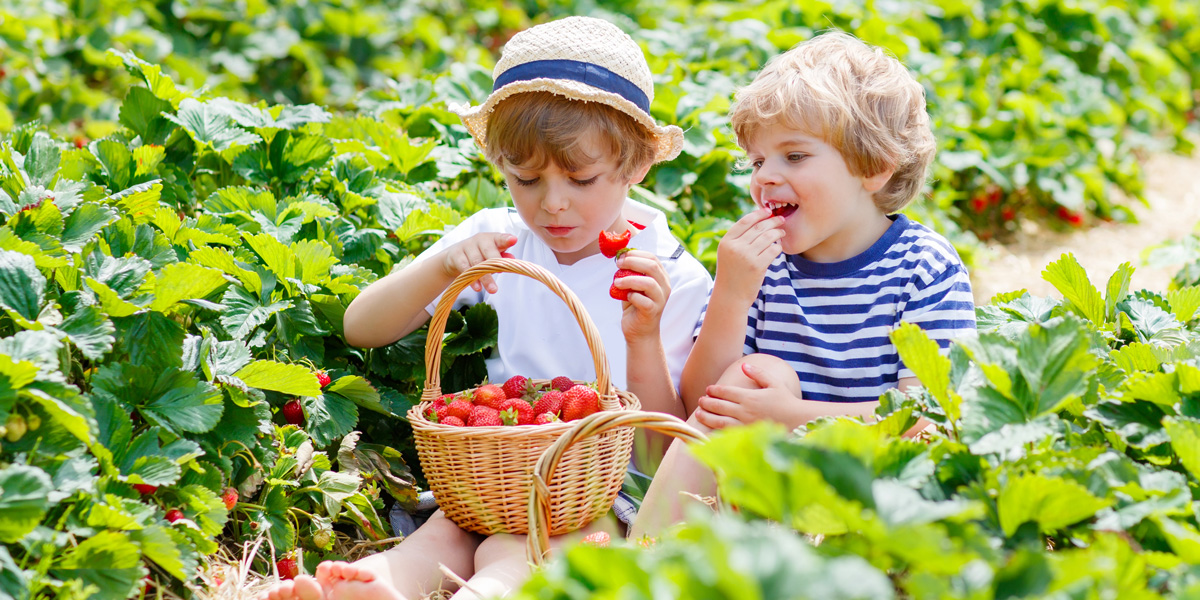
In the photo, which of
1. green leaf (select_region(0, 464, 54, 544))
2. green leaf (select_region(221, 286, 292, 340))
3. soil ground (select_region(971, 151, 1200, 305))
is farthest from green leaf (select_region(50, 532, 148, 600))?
soil ground (select_region(971, 151, 1200, 305))

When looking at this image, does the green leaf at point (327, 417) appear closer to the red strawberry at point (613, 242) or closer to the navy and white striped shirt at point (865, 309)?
the red strawberry at point (613, 242)

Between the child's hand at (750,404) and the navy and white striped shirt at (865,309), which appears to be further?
the navy and white striped shirt at (865,309)

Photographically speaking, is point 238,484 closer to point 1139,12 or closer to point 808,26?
point 808,26

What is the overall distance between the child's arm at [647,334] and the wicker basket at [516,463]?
17cm

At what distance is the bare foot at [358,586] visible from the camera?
5.68 ft

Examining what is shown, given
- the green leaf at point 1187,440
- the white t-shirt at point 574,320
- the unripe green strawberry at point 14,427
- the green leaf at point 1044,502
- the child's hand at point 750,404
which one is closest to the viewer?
the green leaf at point 1044,502

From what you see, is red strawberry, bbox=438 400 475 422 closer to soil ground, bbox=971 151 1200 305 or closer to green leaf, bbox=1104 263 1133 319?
green leaf, bbox=1104 263 1133 319

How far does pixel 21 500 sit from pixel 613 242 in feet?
3.89

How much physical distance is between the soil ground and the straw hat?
2.36 metres

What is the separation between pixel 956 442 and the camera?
153cm

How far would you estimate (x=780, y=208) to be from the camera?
2.20m

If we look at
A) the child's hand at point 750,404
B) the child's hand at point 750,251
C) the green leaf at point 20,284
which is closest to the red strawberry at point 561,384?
the child's hand at point 750,404

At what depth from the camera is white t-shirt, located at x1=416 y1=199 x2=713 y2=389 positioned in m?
2.41

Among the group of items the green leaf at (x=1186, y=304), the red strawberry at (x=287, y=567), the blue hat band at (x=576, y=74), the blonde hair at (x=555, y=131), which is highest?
the blue hat band at (x=576, y=74)
